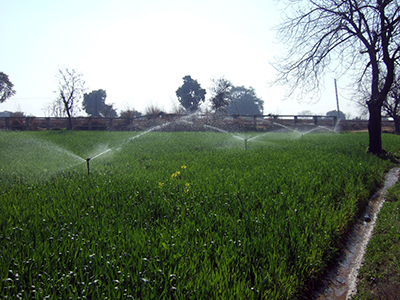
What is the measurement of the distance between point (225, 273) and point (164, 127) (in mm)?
23093

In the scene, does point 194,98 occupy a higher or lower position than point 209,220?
higher

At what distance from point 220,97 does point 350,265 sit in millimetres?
31382

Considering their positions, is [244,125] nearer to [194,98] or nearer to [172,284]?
[172,284]

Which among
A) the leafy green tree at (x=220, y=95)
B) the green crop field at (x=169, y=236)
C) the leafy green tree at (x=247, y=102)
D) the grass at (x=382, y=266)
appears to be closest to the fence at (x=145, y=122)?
the leafy green tree at (x=220, y=95)

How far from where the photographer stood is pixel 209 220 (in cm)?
307

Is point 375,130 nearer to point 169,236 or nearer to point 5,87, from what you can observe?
point 169,236

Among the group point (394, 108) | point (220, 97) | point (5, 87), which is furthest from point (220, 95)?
point (5, 87)

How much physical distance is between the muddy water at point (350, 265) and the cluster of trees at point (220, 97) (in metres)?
28.7

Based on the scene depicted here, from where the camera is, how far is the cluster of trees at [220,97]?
109 ft

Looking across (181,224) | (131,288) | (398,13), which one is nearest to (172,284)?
(131,288)

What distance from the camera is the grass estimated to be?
7.79 ft

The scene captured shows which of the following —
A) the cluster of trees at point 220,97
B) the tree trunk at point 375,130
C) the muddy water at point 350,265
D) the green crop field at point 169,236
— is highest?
the cluster of trees at point 220,97

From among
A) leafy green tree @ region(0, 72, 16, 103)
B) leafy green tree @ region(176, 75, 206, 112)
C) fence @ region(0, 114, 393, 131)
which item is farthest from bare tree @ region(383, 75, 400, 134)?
leafy green tree @ region(0, 72, 16, 103)

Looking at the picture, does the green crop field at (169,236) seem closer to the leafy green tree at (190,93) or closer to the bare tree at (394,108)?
the bare tree at (394,108)
